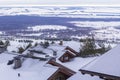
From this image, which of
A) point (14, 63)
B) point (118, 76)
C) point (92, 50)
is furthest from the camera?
point (92, 50)

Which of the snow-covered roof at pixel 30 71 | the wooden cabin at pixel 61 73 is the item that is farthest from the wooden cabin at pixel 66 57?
the snow-covered roof at pixel 30 71

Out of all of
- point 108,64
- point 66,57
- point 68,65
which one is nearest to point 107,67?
point 108,64

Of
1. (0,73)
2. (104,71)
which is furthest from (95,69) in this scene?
(0,73)

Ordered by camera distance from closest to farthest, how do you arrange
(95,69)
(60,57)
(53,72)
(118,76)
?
(118,76) → (95,69) → (53,72) → (60,57)

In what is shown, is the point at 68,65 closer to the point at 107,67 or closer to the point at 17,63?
the point at 17,63

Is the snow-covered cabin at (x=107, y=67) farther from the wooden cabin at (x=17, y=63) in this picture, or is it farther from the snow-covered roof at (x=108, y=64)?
the wooden cabin at (x=17, y=63)

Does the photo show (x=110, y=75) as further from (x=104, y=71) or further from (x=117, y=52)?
(x=117, y=52)

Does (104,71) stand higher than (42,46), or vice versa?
(104,71)
